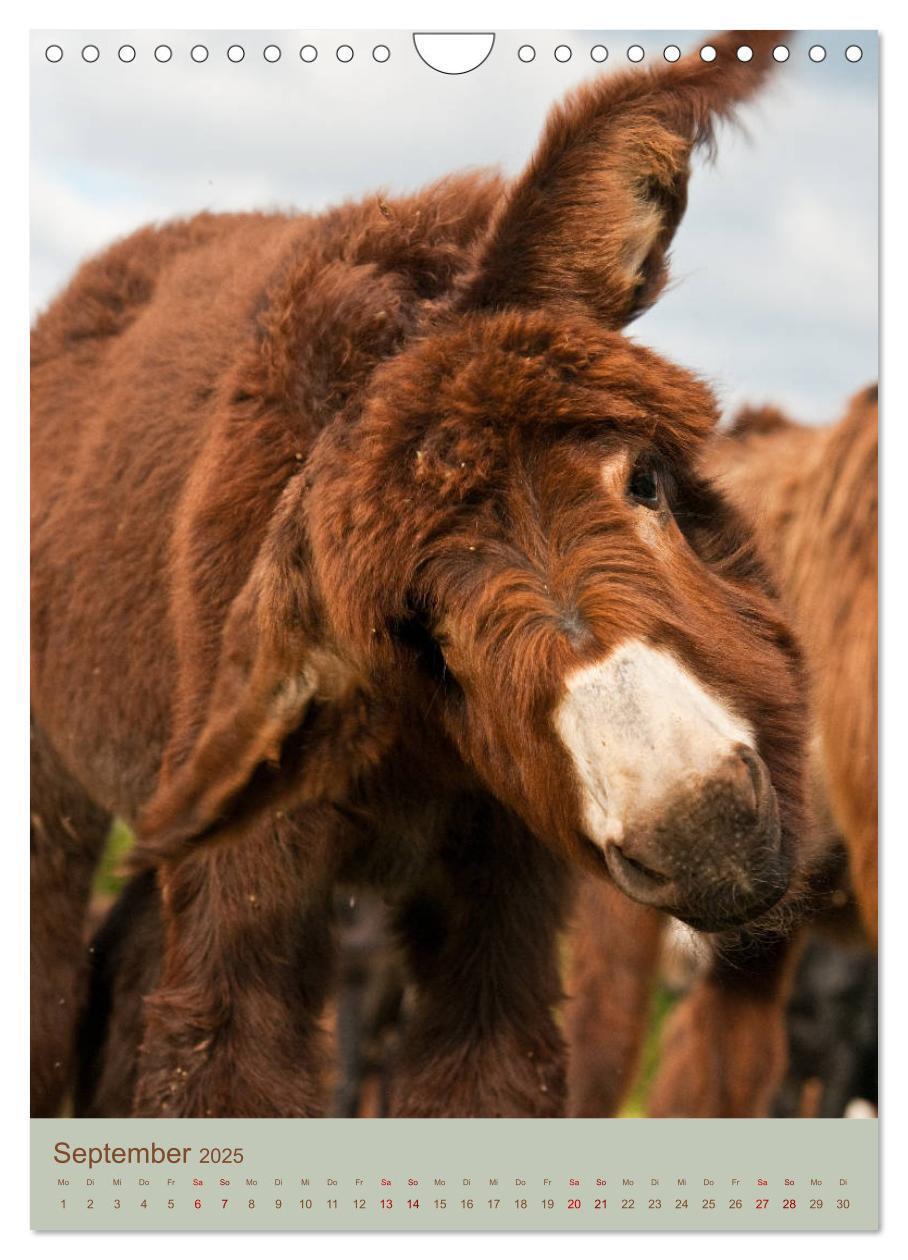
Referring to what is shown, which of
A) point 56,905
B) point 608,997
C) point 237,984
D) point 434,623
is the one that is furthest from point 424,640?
point 608,997

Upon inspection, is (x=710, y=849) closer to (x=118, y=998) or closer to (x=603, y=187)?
(x=603, y=187)

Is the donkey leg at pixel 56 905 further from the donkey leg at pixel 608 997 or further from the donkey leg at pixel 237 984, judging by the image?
the donkey leg at pixel 608 997

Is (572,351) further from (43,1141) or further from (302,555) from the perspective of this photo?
(43,1141)

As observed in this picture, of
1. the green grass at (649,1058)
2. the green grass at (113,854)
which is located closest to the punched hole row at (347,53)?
the green grass at (113,854)

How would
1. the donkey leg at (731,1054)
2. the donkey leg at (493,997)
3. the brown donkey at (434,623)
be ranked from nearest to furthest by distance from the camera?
the brown donkey at (434,623) → the donkey leg at (493,997) → the donkey leg at (731,1054)

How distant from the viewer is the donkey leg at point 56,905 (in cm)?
461

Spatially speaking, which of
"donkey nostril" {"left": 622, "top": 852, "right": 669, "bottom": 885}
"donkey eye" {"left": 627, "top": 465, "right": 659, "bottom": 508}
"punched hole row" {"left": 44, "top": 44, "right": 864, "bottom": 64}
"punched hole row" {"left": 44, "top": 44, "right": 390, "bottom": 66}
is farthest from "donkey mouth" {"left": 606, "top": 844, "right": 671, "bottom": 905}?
"punched hole row" {"left": 44, "top": 44, "right": 390, "bottom": 66}

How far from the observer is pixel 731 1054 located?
22.2ft

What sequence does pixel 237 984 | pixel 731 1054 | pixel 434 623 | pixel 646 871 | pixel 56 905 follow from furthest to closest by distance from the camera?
pixel 731 1054
pixel 56 905
pixel 237 984
pixel 434 623
pixel 646 871

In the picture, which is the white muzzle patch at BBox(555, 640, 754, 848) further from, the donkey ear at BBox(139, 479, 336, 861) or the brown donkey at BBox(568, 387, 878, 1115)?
the brown donkey at BBox(568, 387, 878, 1115)

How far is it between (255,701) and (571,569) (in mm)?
769

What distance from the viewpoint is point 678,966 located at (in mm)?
8672

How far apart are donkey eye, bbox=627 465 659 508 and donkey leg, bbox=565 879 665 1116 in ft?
11.8

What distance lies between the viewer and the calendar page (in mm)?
3111
